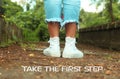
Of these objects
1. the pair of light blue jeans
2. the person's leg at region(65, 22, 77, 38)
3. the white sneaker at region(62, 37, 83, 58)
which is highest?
the pair of light blue jeans

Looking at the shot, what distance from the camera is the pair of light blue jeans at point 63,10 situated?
11.6 ft

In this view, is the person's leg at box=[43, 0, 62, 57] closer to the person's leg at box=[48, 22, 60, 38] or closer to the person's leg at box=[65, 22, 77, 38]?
the person's leg at box=[48, 22, 60, 38]

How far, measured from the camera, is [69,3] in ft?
11.7

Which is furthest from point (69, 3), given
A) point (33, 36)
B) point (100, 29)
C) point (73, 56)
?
point (33, 36)

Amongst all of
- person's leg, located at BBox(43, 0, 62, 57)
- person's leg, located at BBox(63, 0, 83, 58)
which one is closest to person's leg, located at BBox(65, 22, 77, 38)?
person's leg, located at BBox(63, 0, 83, 58)

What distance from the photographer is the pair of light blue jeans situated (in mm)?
3525

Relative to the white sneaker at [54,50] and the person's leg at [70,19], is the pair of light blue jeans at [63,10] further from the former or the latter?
the white sneaker at [54,50]

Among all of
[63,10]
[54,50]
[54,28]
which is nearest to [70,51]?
[54,50]

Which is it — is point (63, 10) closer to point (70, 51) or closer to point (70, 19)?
point (70, 19)

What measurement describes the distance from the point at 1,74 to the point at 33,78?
Result: 218 mm

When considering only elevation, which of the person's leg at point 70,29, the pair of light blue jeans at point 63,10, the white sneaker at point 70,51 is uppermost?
the pair of light blue jeans at point 63,10

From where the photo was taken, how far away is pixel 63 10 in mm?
3607

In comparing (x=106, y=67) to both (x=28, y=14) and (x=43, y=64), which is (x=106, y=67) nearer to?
(x=43, y=64)

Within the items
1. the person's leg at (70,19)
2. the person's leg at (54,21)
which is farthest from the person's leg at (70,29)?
the person's leg at (54,21)
